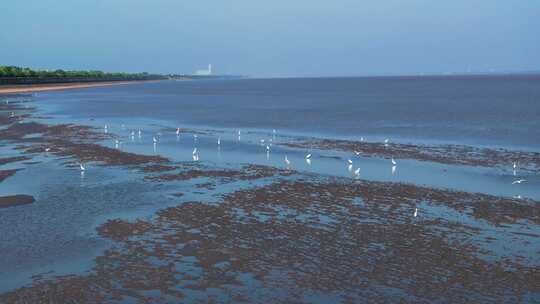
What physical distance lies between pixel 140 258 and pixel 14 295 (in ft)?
10.1

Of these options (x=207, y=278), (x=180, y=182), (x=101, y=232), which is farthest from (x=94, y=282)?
(x=180, y=182)

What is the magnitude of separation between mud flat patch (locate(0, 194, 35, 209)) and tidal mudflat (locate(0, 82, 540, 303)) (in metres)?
0.16

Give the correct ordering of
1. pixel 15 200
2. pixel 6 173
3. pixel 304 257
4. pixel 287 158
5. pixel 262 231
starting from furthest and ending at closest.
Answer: pixel 287 158
pixel 6 173
pixel 15 200
pixel 262 231
pixel 304 257

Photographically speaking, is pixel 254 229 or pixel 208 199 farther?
pixel 208 199

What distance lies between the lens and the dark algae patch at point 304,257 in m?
11.6

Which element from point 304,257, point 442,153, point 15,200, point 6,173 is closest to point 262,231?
point 304,257

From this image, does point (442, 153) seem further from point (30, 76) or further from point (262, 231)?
point (30, 76)

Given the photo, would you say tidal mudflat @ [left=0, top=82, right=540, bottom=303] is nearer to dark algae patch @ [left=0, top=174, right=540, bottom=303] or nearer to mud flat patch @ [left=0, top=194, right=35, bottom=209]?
dark algae patch @ [left=0, top=174, right=540, bottom=303]

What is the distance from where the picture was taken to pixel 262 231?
15.8 m

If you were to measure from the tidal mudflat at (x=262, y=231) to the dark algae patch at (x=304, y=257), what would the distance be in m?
0.05

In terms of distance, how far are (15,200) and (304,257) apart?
442 inches

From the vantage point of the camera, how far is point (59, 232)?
51.5ft

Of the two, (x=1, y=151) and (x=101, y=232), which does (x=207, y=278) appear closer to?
(x=101, y=232)

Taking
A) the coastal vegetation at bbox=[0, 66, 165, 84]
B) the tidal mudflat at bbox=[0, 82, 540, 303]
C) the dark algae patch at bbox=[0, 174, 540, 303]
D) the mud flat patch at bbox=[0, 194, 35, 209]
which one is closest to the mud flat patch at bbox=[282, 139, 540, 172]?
the tidal mudflat at bbox=[0, 82, 540, 303]
